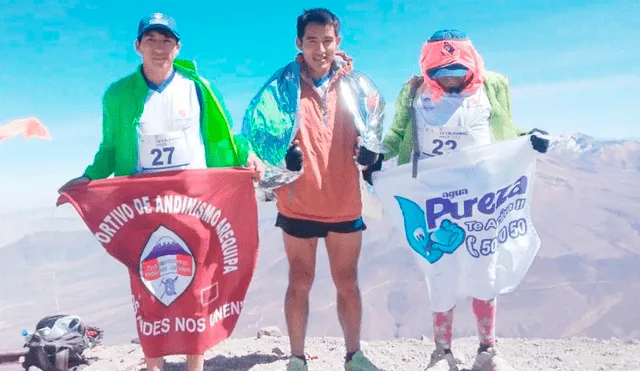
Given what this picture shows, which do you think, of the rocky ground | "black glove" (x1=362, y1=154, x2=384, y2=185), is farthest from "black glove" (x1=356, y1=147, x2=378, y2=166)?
the rocky ground

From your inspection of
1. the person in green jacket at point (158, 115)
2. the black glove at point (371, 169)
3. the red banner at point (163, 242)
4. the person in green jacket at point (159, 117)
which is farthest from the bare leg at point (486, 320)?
the person in green jacket at point (158, 115)

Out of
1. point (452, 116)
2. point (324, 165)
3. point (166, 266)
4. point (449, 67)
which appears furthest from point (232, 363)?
point (449, 67)

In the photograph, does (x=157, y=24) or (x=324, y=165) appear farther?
(x=324, y=165)

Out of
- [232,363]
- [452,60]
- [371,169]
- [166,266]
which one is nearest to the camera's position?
[166,266]

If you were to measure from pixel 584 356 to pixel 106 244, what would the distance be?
171 inches

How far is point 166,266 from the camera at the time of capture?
335 centimetres

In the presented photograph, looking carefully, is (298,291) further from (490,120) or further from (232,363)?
(490,120)

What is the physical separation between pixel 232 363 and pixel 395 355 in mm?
1546

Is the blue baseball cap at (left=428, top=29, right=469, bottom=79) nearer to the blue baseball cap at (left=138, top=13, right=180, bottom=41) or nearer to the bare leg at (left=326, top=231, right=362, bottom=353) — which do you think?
the bare leg at (left=326, top=231, right=362, bottom=353)

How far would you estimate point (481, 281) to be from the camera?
370 cm

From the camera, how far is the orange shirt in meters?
3.58

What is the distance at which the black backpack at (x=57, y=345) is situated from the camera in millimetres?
5047

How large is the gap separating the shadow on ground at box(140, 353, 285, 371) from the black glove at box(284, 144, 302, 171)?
2153mm

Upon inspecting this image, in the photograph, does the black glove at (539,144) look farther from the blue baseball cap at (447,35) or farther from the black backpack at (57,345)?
the black backpack at (57,345)
